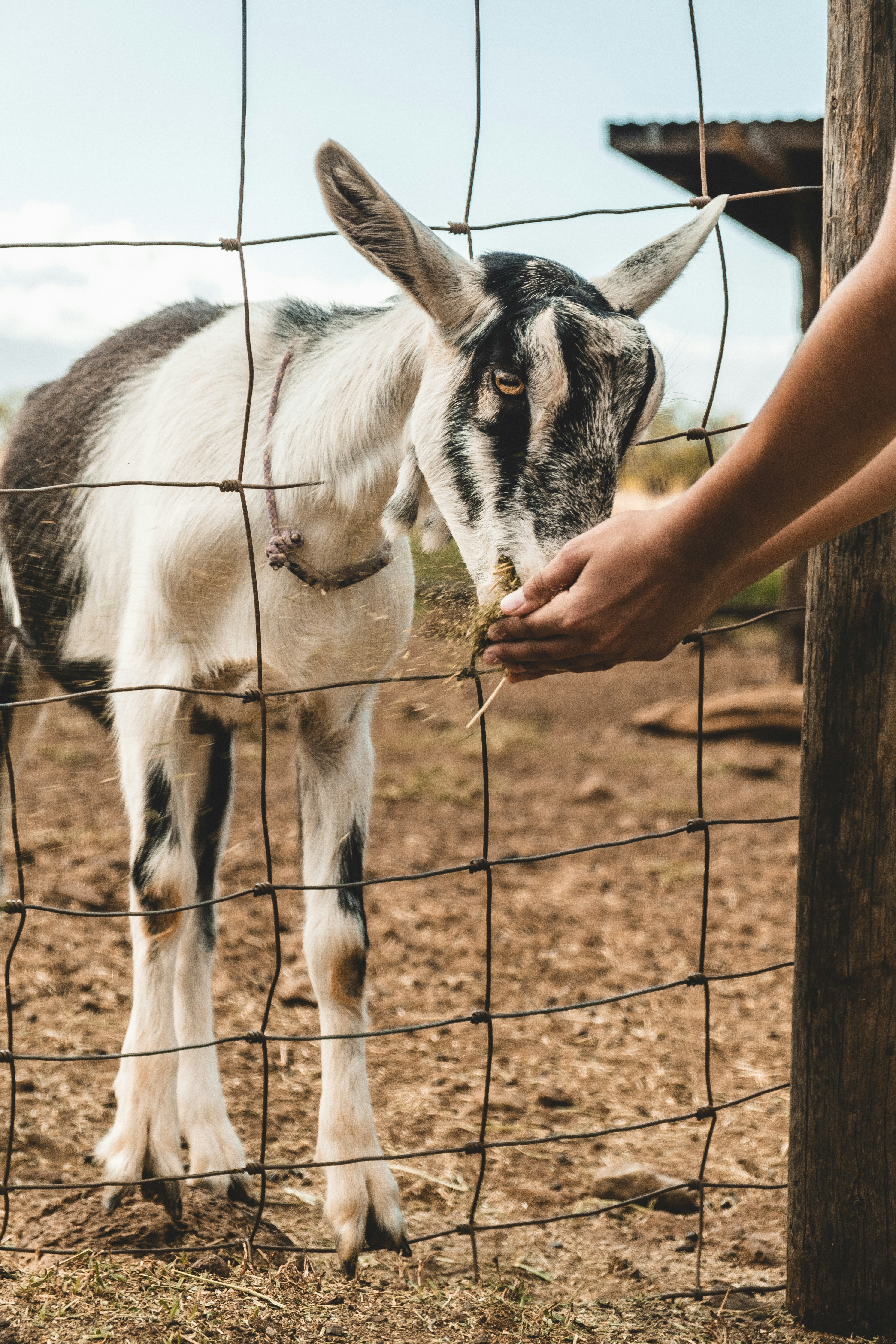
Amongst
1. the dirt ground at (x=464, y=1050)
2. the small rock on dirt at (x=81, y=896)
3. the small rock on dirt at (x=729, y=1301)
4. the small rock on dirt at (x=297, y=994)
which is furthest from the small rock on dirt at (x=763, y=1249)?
the small rock on dirt at (x=81, y=896)

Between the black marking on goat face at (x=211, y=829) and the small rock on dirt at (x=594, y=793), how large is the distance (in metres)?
3.17

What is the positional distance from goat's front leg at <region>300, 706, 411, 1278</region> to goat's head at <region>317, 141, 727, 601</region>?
77 centimetres

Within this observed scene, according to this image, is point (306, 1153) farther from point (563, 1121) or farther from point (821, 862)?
point (821, 862)

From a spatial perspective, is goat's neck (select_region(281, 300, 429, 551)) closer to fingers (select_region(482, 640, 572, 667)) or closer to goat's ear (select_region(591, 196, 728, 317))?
goat's ear (select_region(591, 196, 728, 317))

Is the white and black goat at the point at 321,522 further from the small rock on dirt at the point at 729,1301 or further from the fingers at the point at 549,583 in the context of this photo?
the small rock on dirt at the point at 729,1301

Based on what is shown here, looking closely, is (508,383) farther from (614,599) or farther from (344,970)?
(344,970)

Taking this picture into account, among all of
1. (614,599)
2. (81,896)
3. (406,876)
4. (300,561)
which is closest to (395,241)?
(300,561)

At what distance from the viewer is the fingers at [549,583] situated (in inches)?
61.5

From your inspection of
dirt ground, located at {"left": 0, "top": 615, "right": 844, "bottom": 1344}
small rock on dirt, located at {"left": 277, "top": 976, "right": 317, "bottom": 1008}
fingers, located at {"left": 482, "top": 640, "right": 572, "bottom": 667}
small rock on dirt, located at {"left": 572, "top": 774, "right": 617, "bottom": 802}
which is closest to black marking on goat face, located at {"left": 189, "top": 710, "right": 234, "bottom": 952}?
dirt ground, located at {"left": 0, "top": 615, "right": 844, "bottom": 1344}

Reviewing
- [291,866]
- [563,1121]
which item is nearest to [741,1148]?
[563,1121]

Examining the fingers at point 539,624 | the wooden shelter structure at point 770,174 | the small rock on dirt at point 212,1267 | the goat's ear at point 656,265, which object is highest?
the wooden shelter structure at point 770,174

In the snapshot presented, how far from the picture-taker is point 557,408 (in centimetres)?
208

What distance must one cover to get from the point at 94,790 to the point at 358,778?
12.2 feet

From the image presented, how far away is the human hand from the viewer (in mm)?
1446
